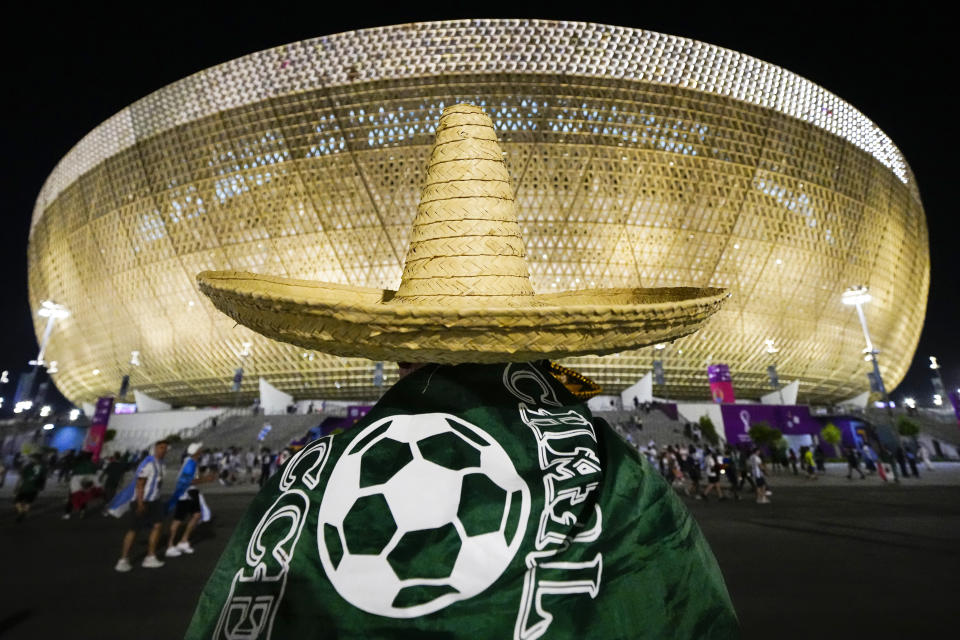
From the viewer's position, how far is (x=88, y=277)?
23734mm

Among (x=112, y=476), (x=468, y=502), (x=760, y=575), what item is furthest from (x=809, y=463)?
(x=112, y=476)

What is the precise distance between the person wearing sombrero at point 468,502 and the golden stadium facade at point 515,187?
18.9 m

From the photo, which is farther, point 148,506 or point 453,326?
point 148,506

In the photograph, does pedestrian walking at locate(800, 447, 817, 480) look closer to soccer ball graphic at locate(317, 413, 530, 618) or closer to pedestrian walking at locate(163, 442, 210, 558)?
pedestrian walking at locate(163, 442, 210, 558)

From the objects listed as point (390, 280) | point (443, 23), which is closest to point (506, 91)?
point (443, 23)

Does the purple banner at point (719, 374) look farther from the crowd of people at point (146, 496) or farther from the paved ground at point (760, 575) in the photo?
the crowd of people at point (146, 496)

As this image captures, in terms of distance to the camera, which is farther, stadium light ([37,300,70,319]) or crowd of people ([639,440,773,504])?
stadium light ([37,300,70,319])

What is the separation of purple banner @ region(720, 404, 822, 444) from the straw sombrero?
60.4 feet

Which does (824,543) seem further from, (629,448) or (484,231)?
(484,231)

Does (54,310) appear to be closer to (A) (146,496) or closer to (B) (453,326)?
(A) (146,496)

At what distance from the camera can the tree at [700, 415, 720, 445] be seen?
17.0m

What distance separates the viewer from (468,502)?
34.1 inches

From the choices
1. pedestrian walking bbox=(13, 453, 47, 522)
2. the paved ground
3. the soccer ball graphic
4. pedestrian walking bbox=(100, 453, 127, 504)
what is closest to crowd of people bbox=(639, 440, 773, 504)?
the paved ground

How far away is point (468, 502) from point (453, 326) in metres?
0.37
